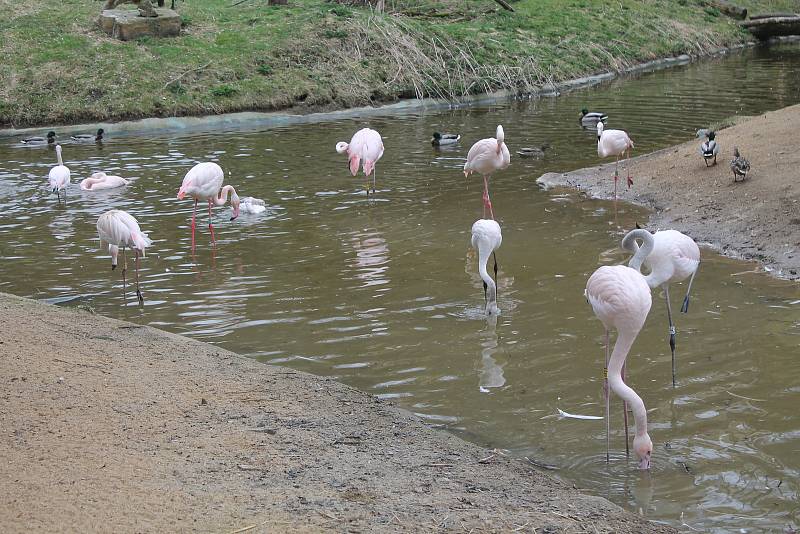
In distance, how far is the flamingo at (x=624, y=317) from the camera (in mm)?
5512

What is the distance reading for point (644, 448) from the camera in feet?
18.0

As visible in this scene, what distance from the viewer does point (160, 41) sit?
23656 millimetres

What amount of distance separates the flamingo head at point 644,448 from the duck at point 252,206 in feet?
25.9

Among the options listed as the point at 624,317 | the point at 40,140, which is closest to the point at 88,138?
the point at 40,140

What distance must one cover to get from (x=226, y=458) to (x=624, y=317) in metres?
2.42

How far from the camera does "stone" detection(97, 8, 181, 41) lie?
23.4m

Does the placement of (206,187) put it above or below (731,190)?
above

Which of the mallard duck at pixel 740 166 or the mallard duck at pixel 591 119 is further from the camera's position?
the mallard duck at pixel 591 119

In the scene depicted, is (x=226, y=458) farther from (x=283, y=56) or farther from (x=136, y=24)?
(x=136, y=24)

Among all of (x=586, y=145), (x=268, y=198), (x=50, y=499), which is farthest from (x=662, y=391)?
(x=586, y=145)

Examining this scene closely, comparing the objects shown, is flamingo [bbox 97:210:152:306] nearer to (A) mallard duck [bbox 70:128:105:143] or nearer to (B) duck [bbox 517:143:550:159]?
(B) duck [bbox 517:143:550:159]

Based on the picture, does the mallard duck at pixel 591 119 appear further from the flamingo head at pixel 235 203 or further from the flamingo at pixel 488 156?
the flamingo head at pixel 235 203

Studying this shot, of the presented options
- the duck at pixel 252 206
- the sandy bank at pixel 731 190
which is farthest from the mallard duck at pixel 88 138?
the sandy bank at pixel 731 190

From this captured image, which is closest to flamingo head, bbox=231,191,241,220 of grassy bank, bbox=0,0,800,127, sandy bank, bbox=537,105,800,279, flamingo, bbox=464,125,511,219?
flamingo, bbox=464,125,511,219
